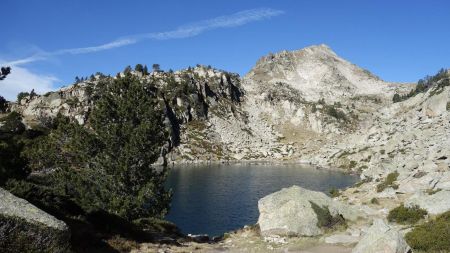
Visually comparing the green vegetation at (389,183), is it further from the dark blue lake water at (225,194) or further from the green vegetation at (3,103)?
the green vegetation at (3,103)

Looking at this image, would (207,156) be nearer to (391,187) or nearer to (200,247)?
(391,187)

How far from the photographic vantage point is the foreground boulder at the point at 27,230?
1529cm

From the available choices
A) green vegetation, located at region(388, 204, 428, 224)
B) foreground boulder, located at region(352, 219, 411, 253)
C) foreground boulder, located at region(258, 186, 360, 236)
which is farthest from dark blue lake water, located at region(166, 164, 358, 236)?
foreground boulder, located at region(352, 219, 411, 253)

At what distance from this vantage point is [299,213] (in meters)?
31.6

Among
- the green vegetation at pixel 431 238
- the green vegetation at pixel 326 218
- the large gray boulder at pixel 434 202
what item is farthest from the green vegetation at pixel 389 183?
the green vegetation at pixel 431 238

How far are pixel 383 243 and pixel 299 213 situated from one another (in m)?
11.6

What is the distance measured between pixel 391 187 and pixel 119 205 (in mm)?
34321

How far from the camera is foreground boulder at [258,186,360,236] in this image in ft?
101

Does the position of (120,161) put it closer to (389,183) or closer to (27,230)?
(27,230)

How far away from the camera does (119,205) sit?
3625 cm

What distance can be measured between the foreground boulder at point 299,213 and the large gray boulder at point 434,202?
518 cm

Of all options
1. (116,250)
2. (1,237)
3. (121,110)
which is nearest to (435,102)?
(121,110)

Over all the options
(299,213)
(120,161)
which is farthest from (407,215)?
(120,161)

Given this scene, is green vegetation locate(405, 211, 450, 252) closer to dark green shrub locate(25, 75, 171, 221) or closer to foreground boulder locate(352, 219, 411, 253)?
foreground boulder locate(352, 219, 411, 253)
